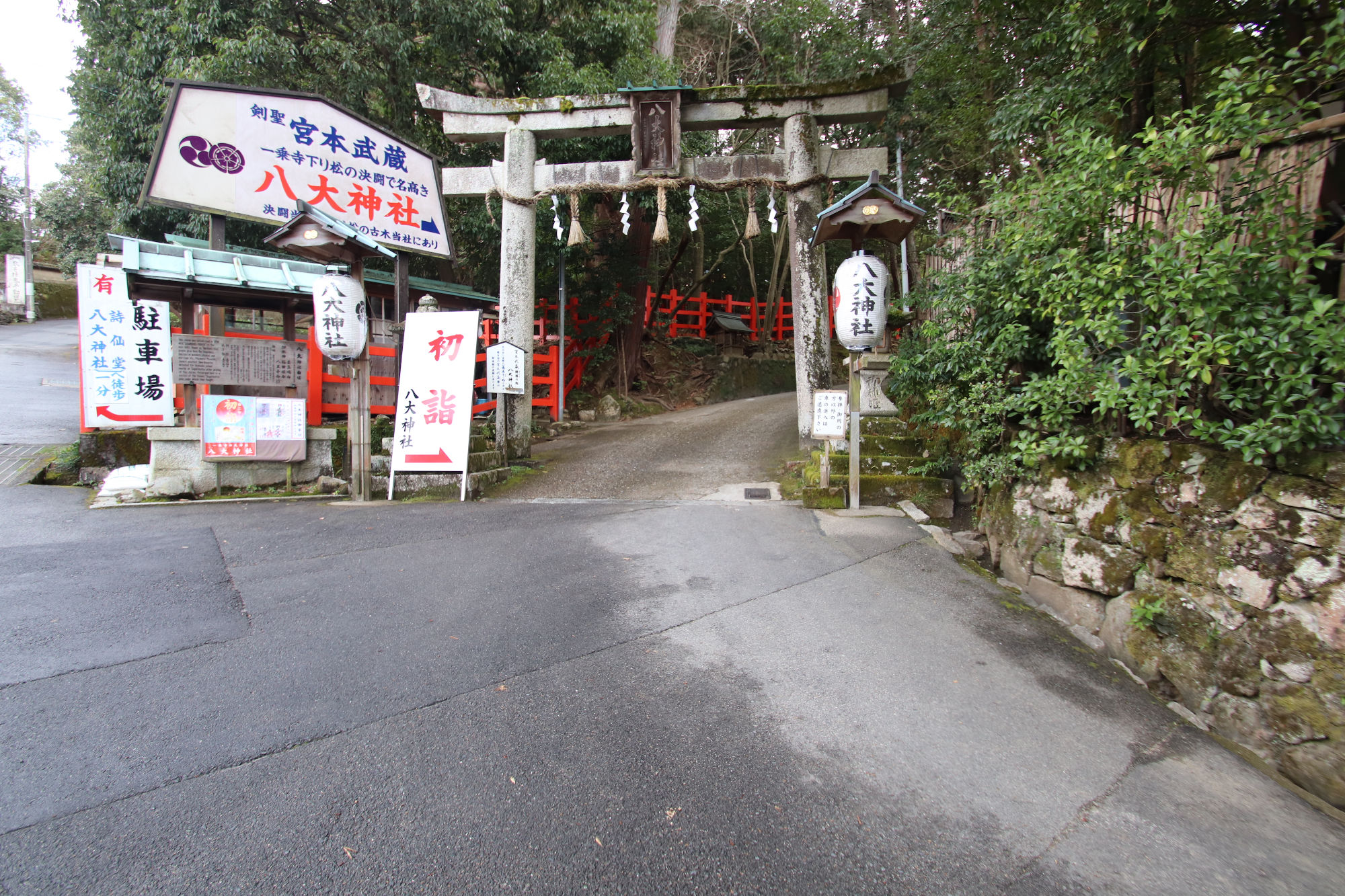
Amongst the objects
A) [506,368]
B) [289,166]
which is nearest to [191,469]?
[506,368]

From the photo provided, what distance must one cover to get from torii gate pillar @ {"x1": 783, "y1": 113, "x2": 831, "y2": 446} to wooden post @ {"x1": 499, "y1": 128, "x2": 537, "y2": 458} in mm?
3796

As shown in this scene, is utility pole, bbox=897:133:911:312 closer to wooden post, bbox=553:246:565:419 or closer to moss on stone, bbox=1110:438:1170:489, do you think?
moss on stone, bbox=1110:438:1170:489

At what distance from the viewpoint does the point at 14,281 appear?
87.0 ft

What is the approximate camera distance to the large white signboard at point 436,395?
7434 mm

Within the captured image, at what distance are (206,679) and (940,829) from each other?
3575 millimetres

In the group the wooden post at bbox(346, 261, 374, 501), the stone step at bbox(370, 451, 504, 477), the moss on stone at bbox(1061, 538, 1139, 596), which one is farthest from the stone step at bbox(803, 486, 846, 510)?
the wooden post at bbox(346, 261, 374, 501)

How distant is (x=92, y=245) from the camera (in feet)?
78.3

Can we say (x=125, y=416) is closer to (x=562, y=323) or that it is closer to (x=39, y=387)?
(x=562, y=323)

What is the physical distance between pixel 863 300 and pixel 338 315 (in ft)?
18.8

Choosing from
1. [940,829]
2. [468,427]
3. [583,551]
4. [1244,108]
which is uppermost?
[1244,108]

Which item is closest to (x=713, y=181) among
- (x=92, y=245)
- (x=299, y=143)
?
(x=299, y=143)

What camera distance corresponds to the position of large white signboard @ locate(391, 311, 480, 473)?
293 inches

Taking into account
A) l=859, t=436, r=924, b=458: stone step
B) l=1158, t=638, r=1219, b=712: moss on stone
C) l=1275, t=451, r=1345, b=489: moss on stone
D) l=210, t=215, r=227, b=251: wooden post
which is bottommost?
l=1158, t=638, r=1219, b=712: moss on stone

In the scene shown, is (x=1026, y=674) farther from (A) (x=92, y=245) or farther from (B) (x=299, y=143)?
(A) (x=92, y=245)
